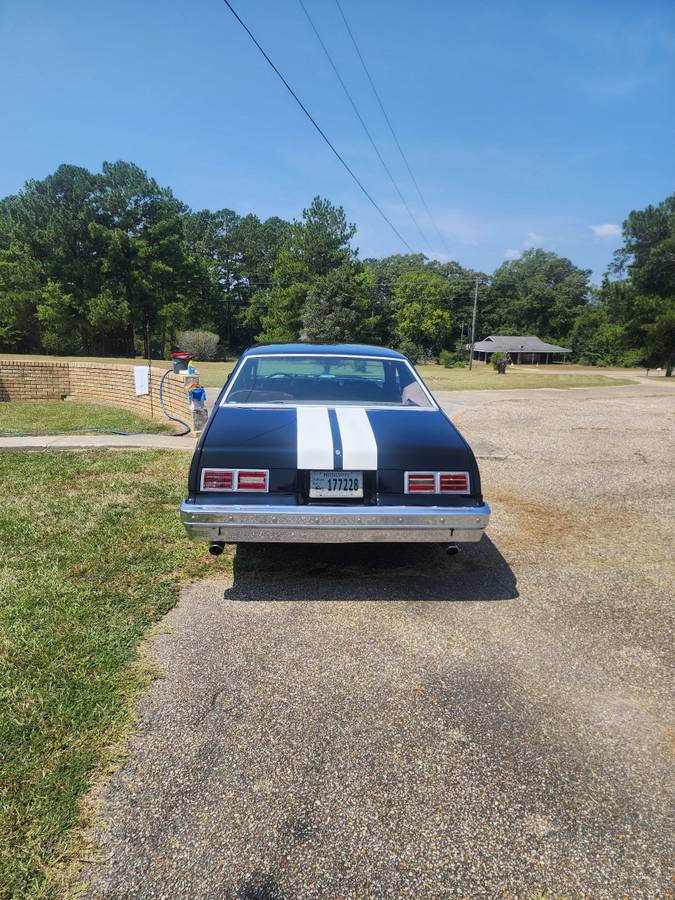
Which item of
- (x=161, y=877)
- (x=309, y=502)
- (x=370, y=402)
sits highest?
(x=370, y=402)

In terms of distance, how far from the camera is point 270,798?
1.91 m

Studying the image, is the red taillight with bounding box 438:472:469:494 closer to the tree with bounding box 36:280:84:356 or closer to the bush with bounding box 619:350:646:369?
the tree with bounding box 36:280:84:356

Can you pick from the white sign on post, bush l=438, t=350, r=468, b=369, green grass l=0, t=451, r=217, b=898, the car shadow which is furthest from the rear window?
bush l=438, t=350, r=468, b=369

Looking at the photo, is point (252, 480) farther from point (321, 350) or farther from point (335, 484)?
point (321, 350)

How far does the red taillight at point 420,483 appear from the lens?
128 inches

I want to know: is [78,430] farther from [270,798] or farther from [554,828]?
[554,828]

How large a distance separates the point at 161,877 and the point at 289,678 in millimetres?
1035

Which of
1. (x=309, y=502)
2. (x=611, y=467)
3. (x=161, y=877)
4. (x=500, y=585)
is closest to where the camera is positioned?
(x=161, y=877)

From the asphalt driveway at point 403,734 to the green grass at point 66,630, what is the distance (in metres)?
0.14

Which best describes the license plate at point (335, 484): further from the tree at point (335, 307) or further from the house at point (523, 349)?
the house at point (523, 349)

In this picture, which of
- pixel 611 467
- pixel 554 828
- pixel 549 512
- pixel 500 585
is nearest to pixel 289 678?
pixel 554 828

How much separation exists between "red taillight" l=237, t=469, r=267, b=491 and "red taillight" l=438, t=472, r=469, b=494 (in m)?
1.08

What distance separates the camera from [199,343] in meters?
44.4

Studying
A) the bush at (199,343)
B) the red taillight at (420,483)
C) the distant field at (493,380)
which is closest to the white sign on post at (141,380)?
the distant field at (493,380)
